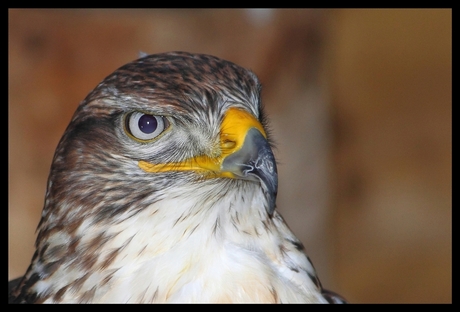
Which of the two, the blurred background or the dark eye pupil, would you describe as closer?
the dark eye pupil

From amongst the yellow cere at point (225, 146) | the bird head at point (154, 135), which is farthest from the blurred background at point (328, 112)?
the yellow cere at point (225, 146)

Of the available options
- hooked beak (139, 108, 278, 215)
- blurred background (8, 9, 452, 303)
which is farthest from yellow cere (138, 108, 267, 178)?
blurred background (8, 9, 452, 303)

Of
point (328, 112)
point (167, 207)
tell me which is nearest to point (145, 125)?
point (167, 207)

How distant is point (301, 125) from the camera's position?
3.76 m

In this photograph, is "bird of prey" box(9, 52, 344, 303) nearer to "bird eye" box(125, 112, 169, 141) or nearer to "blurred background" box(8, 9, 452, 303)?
"bird eye" box(125, 112, 169, 141)

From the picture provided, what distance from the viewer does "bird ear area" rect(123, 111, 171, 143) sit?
1591 mm

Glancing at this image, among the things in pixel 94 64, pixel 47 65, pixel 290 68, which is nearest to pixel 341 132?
pixel 290 68

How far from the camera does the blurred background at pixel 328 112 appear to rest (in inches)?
132

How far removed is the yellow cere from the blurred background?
74.9 inches

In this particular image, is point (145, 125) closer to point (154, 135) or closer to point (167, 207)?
point (154, 135)

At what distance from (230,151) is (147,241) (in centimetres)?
32

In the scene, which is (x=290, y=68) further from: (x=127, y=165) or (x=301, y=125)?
(x=127, y=165)

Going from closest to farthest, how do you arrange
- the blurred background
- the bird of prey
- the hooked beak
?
the hooked beak
the bird of prey
the blurred background

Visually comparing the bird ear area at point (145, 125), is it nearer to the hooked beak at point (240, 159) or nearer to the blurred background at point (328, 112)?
the hooked beak at point (240, 159)
